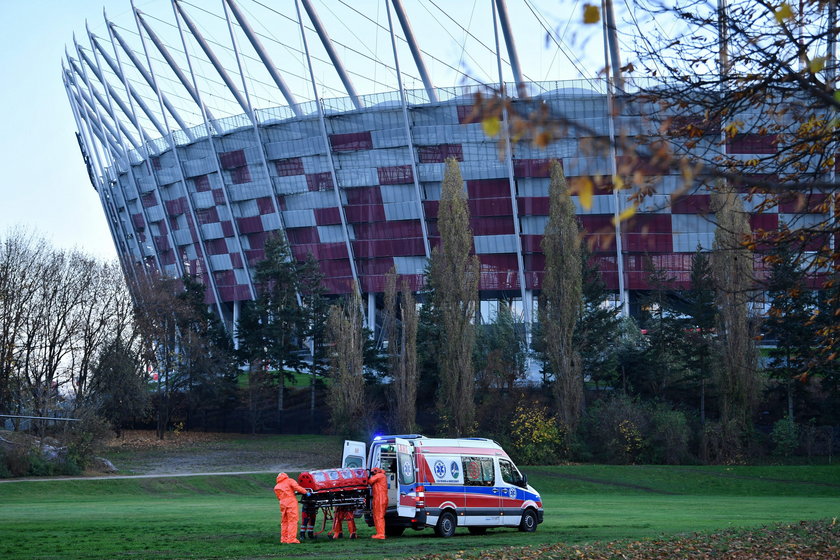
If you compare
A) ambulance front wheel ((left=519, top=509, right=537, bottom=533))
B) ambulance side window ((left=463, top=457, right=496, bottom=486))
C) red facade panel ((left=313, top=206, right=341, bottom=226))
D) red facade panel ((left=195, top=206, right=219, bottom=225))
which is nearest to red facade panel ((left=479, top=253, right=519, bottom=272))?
red facade panel ((left=313, top=206, right=341, bottom=226))

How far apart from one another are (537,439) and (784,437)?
12680mm

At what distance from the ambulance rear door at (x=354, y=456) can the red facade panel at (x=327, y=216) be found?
1858 inches

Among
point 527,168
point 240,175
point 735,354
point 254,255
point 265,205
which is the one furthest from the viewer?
point 254,255

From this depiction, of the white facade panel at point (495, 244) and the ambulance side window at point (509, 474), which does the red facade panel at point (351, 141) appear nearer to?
the white facade panel at point (495, 244)

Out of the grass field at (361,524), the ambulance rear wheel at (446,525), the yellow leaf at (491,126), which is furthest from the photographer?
the ambulance rear wheel at (446,525)

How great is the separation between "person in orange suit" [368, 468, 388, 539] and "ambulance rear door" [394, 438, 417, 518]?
1.59 feet

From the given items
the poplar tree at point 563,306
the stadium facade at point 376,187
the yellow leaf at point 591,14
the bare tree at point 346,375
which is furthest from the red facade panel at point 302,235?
the yellow leaf at point 591,14

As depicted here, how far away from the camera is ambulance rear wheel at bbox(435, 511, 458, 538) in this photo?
64.1 ft

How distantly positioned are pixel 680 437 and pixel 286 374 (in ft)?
97.9

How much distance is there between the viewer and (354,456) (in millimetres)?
20344

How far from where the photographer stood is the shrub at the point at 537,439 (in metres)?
45.9

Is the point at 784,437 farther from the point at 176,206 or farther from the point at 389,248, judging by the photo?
the point at 176,206

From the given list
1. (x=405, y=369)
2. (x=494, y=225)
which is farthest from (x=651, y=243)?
(x=405, y=369)

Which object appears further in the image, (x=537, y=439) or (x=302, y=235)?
(x=302, y=235)
